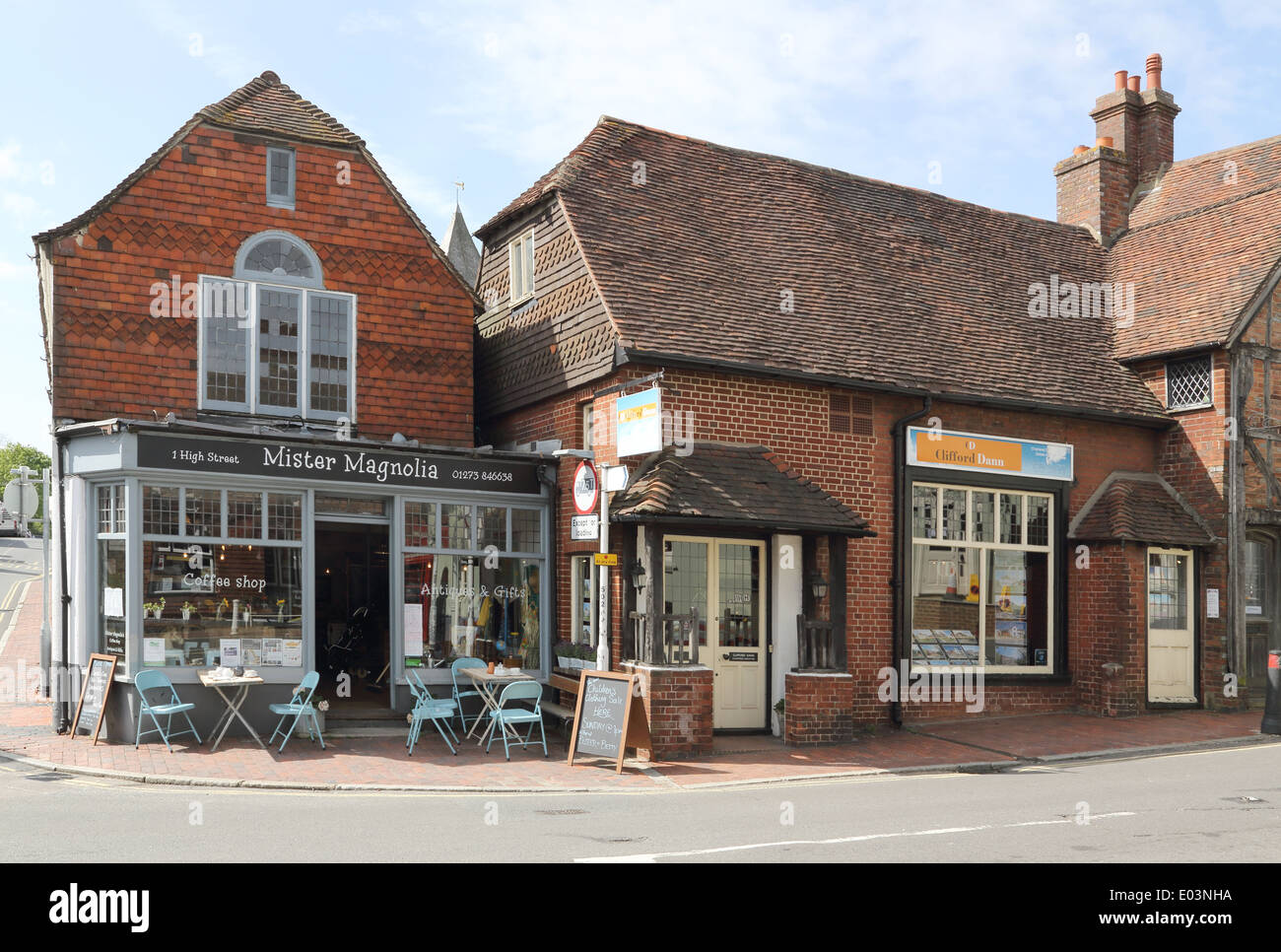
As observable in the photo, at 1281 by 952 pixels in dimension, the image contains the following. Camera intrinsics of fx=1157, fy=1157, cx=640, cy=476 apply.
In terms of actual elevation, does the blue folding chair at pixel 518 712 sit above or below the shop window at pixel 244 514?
below

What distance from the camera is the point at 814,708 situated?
13992 millimetres

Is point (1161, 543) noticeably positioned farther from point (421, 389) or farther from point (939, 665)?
point (421, 389)

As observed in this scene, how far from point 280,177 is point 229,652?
252 inches

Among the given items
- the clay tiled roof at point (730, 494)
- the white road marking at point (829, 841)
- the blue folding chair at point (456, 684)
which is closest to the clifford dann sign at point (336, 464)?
the clay tiled roof at point (730, 494)

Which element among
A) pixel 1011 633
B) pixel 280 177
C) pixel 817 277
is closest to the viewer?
pixel 280 177

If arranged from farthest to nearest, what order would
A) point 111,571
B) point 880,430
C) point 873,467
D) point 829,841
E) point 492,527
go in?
point 880,430
point 873,467
point 492,527
point 111,571
point 829,841

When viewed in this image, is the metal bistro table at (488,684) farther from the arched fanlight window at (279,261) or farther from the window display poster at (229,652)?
the arched fanlight window at (279,261)

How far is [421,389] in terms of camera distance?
53.6ft

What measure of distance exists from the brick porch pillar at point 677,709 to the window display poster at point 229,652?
466 centimetres

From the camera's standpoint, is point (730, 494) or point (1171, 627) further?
point (1171, 627)

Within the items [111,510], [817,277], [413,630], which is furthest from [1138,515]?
[111,510]

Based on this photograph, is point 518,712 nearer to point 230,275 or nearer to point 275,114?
point 230,275

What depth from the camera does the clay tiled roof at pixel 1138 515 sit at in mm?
16859
